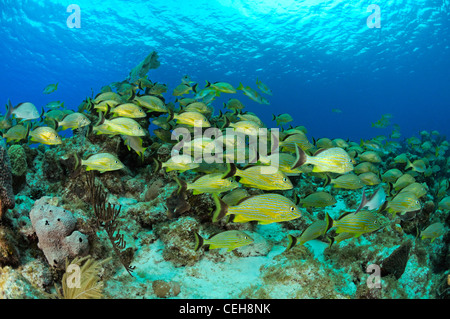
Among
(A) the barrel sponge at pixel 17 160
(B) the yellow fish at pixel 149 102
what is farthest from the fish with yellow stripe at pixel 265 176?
(A) the barrel sponge at pixel 17 160

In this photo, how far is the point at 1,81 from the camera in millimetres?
54375

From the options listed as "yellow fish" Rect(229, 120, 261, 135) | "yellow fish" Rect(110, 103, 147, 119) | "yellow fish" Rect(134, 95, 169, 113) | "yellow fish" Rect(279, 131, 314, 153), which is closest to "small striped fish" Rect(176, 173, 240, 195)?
"yellow fish" Rect(229, 120, 261, 135)

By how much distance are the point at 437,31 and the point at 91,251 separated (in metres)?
43.1

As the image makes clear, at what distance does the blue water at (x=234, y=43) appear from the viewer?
27844 millimetres

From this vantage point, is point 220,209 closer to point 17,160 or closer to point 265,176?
point 265,176

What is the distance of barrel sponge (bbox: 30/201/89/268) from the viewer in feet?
11.4

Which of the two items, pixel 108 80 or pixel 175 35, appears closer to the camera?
pixel 175 35

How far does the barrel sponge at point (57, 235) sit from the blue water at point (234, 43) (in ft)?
94.9

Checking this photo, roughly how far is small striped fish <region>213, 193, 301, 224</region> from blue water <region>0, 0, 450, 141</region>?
29.4m

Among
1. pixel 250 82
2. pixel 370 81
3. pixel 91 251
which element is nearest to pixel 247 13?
pixel 250 82

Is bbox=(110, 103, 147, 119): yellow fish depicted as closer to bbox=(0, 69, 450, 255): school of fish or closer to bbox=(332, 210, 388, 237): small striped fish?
bbox=(0, 69, 450, 255): school of fish

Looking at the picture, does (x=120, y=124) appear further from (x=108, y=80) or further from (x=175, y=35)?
(x=108, y=80)

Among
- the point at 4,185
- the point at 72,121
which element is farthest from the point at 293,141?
the point at 4,185

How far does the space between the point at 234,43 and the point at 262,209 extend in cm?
3641
